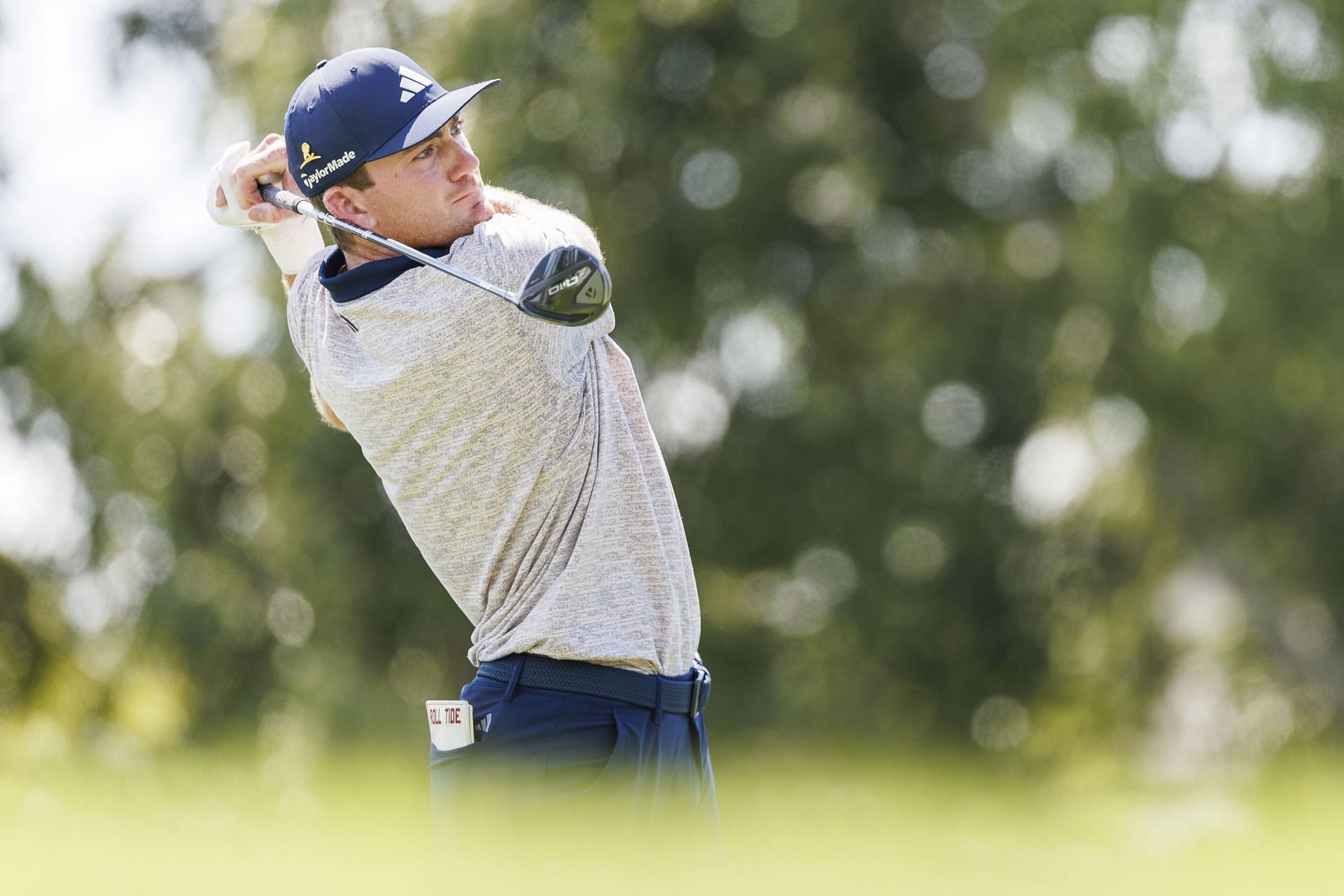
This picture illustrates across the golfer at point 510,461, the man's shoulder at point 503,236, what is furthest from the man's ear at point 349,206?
the man's shoulder at point 503,236

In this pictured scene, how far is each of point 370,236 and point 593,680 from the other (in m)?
0.83

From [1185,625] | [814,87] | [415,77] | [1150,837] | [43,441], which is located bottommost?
[1150,837]

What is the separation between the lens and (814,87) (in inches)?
438

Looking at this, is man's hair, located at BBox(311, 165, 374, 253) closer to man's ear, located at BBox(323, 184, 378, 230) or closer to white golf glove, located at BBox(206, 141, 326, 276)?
man's ear, located at BBox(323, 184, 378, 230)

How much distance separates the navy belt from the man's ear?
0.82 meters

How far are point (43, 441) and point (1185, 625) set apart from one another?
318 inches

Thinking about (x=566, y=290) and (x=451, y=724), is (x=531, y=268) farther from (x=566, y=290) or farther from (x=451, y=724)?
(x=451, y=724)

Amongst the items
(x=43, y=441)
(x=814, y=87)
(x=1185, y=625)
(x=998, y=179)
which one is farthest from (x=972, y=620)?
(x=43, y=441)

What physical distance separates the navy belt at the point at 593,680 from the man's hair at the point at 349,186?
815 millimetres

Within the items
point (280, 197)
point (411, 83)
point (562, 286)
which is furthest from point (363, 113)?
point (562, 286)

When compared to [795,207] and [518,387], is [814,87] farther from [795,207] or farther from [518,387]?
[518,387]

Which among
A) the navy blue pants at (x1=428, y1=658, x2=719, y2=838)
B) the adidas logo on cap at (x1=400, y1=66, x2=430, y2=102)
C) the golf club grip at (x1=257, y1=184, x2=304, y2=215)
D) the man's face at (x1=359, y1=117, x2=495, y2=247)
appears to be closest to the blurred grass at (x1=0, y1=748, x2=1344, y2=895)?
the navy blue pants at (x1=428, y1=658, x2=719, y2=838)

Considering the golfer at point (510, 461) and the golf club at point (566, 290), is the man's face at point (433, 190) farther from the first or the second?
the golf club at point (566, 290)

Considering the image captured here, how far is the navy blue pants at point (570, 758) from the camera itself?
110 inches
